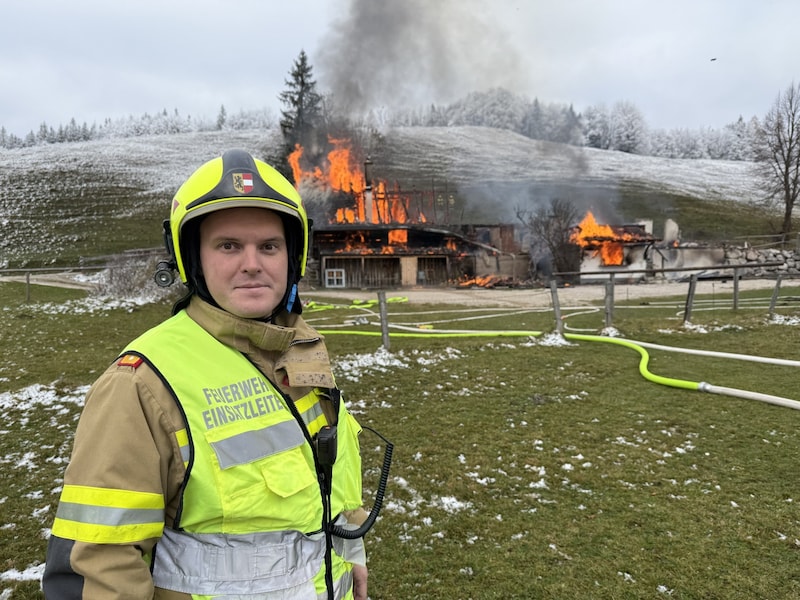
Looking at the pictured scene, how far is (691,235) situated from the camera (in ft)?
155

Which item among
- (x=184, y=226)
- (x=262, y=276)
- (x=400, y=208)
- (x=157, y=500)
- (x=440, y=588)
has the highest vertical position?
(x=400, y=208)

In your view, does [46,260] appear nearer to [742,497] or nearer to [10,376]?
[10,376]

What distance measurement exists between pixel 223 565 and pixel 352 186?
50050mm

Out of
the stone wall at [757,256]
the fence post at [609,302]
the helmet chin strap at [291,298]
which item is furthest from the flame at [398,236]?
the helmet chin strap at [291,298]

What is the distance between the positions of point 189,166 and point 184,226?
266ft

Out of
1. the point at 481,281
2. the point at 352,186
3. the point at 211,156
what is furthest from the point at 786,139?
the point at 211,156

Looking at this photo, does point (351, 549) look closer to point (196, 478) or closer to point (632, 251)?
point (196, 478)

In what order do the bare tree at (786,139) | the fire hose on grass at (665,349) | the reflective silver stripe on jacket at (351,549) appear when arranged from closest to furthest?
the reflective silver stripe on jacket at (351,549)
the fire hose on grass at (665,349)
the bare tree at (786,139)

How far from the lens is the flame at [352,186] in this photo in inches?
1718

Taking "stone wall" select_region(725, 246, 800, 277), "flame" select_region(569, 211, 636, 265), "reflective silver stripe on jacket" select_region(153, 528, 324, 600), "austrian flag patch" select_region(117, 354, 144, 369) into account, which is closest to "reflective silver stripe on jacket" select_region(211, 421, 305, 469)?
"reflective silver stripe on jacket" select_region(153, 528, 324, 600)

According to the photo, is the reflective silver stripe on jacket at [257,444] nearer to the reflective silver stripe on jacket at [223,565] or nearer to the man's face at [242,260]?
the reflective silver stripe on jacket at [223,565]

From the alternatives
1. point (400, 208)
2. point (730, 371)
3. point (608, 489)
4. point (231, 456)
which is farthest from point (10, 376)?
point (400, 208)

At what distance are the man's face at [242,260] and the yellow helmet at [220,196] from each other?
61 mm

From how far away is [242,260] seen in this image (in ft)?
5.49
